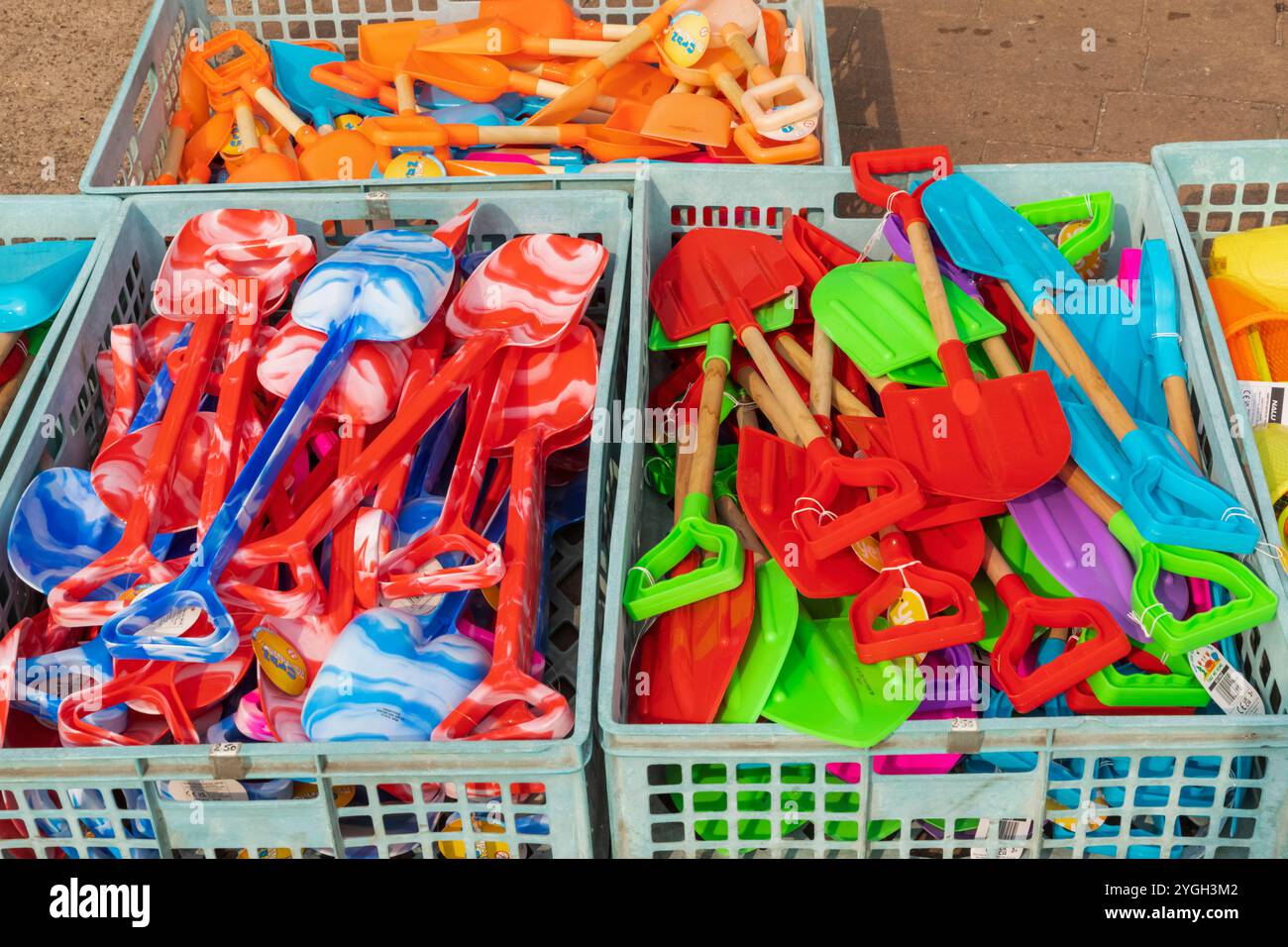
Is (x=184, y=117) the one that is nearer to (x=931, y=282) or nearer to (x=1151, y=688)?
(x=931, y=282)

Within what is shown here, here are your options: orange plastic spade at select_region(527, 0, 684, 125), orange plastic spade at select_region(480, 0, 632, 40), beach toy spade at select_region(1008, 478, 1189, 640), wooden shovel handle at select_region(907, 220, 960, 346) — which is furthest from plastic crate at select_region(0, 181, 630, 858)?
orange plastic spade at select_region(480, 0, 632, 40)

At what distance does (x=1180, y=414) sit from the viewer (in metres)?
1.71

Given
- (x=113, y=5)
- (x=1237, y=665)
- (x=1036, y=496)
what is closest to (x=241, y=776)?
(x=1036, y=496)

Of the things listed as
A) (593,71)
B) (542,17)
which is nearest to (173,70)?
(542,17)

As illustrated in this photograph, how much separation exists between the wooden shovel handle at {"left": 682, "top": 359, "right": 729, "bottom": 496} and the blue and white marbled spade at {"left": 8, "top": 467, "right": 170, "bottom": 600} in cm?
72

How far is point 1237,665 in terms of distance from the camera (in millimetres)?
1565

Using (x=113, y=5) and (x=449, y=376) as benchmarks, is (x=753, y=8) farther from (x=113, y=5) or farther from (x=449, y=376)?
(x=113, y=5)

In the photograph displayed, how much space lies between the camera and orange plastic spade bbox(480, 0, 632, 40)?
266cm

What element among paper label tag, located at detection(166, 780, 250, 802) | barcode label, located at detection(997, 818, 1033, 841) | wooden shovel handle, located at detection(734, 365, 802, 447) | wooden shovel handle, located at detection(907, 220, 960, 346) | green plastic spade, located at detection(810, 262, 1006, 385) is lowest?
barcode label, located at detection(997, 818, 1033, 841)

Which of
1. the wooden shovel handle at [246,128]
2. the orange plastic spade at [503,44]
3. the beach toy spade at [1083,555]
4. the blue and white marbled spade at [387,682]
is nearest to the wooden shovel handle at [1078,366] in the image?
the beach toy spade at [1083,555]

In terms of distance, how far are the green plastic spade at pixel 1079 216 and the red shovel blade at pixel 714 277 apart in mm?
379

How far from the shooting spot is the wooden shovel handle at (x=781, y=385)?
1694mm

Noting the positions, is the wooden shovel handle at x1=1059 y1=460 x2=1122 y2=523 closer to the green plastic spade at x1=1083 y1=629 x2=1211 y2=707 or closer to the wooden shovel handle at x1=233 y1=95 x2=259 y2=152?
the green plastic spade at x1=1083 y1=629 x2=1211 y2=707

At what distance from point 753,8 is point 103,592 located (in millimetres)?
1744
